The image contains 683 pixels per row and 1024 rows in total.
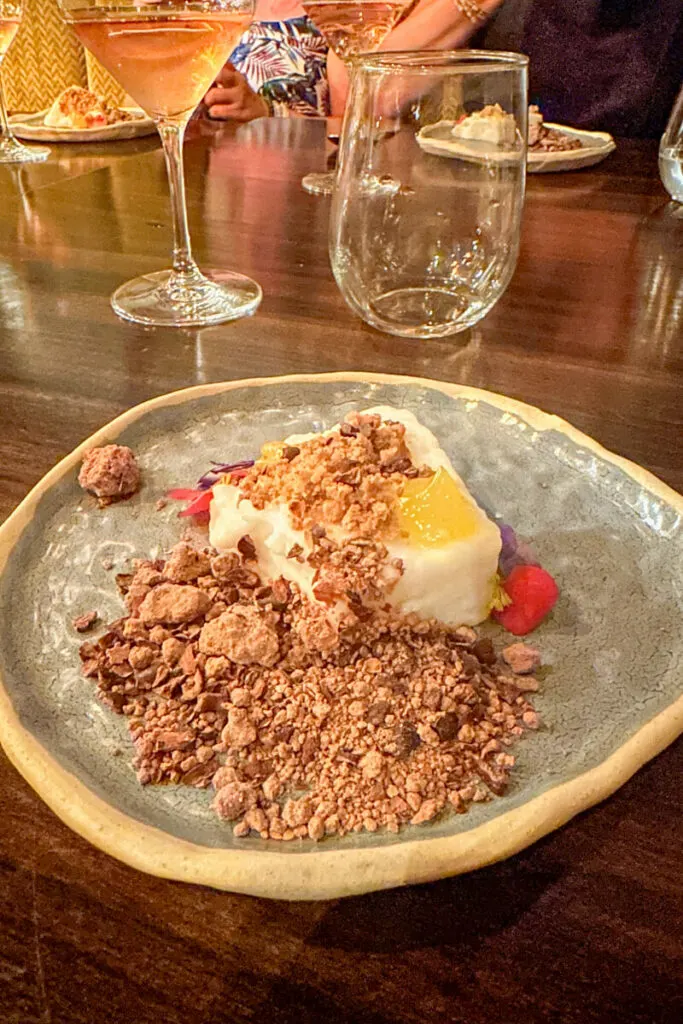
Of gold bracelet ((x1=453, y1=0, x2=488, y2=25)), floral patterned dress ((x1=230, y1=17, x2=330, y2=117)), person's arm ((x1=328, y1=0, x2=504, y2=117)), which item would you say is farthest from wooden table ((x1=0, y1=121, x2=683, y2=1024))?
floral patterned dress ((x1=230, y1=17, x2=330, y2=117))

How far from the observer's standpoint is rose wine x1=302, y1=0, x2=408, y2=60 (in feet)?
4.85

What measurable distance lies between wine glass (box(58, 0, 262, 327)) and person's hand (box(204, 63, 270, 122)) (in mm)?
1930

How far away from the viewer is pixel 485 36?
3.09m

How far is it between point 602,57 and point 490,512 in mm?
2872

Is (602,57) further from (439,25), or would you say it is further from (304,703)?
(304,703)

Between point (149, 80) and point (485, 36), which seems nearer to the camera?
point (149, 80)

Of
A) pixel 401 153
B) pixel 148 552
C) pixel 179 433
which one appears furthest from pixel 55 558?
pixel 401 153

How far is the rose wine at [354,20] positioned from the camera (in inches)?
58.2

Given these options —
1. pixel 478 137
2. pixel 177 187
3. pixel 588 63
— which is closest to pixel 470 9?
pixel 588 63

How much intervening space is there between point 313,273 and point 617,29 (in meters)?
2.27

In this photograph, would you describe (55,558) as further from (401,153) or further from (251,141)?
(251,141)

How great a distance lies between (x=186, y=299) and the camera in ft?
4.25

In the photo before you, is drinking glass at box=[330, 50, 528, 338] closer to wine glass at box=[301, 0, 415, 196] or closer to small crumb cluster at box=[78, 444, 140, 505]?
wine glass at box=[301, 0, 415, 196]

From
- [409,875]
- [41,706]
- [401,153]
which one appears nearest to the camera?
[409,875]
